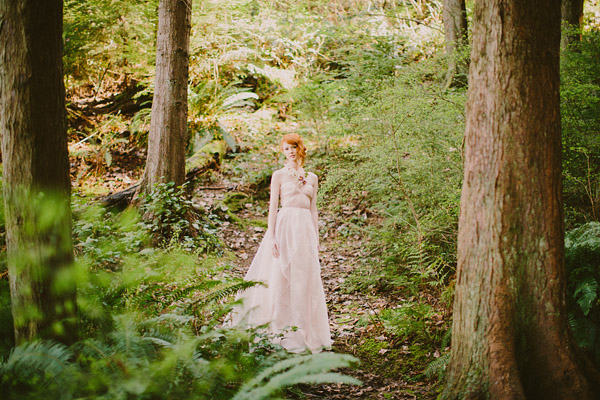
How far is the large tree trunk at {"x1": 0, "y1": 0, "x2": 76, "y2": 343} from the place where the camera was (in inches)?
105

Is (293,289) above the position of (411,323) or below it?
above

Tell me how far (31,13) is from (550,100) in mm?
3502

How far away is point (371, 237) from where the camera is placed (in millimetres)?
7703

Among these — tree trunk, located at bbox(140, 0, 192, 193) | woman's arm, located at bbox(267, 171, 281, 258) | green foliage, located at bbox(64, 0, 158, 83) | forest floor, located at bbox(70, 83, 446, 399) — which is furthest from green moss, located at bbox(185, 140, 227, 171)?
woman's arm, located at bbox(267, 171, 281, 258)

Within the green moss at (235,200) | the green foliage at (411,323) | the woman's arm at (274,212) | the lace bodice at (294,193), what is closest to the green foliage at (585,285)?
the green foliage at (411,323)

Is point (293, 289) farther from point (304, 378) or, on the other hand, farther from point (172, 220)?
point (172, 220)

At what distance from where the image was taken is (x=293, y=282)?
502cm

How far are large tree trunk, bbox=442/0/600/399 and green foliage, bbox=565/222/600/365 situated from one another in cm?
54

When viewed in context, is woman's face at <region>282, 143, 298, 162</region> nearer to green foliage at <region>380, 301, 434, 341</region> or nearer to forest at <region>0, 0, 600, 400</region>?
forest at <region>0, 0, 600, 400</region>

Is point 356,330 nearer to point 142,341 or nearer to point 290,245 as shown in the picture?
point 290,245

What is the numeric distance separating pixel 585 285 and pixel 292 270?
9.71 feet

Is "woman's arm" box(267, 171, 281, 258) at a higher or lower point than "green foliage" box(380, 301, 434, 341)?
higher

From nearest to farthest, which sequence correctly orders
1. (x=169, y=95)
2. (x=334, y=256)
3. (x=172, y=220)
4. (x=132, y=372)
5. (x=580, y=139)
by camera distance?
1. (x=132, y=372)
2. (x=580, y=139)
3. (x=172, y=220)
4. (x=169, y=95)
5. (x=334, y=256)

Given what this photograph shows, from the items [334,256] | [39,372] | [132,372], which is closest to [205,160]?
[334,256]
